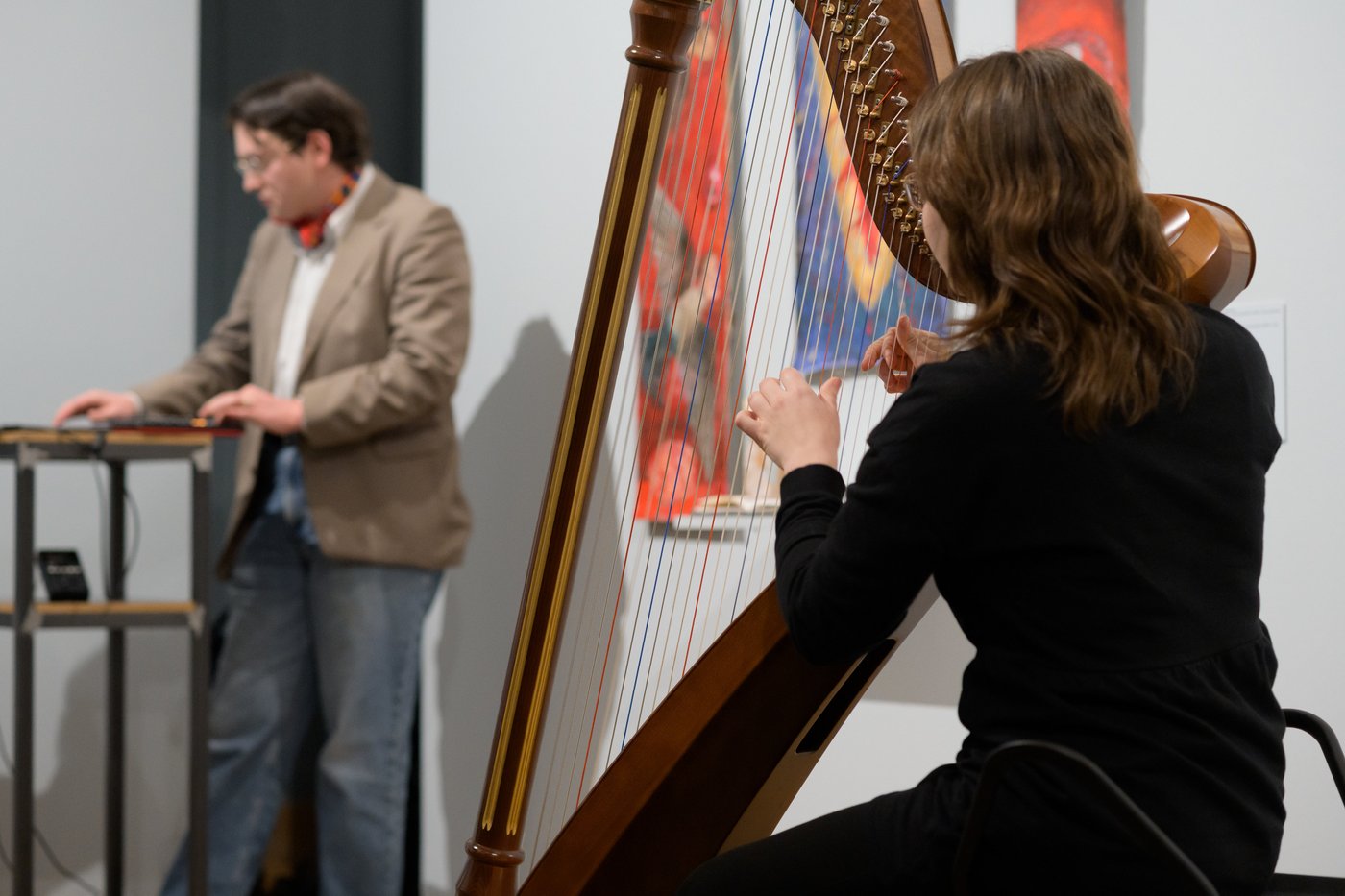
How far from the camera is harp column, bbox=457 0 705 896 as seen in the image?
1.34m

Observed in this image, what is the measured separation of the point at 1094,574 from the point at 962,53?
1.31 m

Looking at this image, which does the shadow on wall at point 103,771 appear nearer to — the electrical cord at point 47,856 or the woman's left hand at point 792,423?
the electrical cord at point 47,856

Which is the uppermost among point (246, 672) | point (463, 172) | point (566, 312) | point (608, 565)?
point (463, 172)

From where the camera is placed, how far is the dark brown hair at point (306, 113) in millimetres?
2730

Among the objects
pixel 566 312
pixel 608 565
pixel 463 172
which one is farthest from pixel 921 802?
pixel 463 172

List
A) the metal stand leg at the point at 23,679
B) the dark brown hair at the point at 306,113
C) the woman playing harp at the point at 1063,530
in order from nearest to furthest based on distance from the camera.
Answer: the woman playing harp at the point at 1063,530 → the metal stand leg at the point at 23,679 → the dark brown hair at the point at 306,113

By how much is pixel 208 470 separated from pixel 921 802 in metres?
1.72

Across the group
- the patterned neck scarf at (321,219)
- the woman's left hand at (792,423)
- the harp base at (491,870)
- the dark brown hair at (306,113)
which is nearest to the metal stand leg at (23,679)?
the patterned neck scarf at (321,219)

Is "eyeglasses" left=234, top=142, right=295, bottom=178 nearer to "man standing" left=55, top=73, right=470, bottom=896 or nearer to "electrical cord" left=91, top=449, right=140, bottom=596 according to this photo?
"man standing" left=55, top=73, right=470, bottom=896

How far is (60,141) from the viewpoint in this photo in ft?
9.87

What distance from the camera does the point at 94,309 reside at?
3.07 meters

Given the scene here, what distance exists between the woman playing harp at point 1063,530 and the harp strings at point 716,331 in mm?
764

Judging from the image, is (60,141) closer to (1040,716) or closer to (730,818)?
(730,818)

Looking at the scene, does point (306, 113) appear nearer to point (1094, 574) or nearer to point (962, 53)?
point (962, 53)
